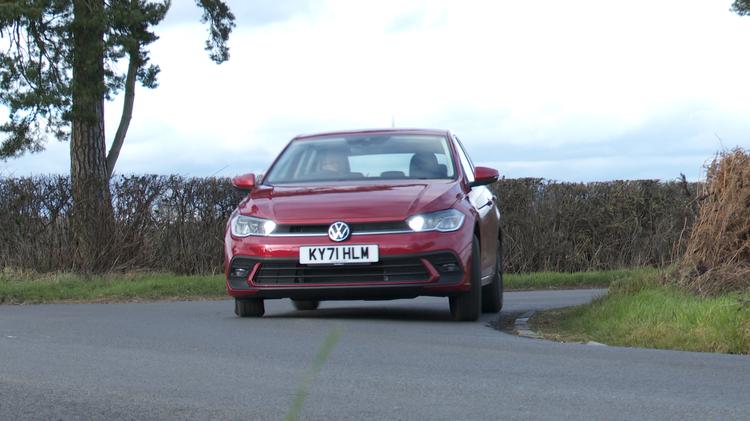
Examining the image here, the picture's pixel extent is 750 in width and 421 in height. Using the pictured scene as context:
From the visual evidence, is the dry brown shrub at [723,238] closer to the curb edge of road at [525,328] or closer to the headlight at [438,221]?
the curb edge of road at [525,328]

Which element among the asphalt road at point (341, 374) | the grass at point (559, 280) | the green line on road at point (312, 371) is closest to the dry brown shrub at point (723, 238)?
the asphalt road at point (341, 374)

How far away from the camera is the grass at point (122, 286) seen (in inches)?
633

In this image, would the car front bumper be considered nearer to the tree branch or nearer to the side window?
the side window

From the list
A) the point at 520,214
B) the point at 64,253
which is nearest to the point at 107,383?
the point at 64,253

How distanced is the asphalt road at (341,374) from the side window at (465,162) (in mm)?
1765

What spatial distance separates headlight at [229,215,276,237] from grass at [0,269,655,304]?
519cm

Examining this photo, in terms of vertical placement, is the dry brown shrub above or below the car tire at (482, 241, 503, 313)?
above

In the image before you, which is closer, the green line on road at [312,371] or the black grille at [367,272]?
the green line on road at [312,371]

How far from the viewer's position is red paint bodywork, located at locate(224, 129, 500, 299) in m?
10.7

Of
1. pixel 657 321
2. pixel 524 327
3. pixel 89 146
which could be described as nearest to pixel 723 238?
pixel 657 321

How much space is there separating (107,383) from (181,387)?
17.5 inches

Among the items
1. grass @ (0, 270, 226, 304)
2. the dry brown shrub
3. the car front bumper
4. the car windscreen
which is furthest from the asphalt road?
grass @ (0, 270, 226, 304)

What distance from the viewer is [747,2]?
103ft

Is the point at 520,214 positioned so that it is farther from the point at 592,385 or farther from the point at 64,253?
the point at 592,385
